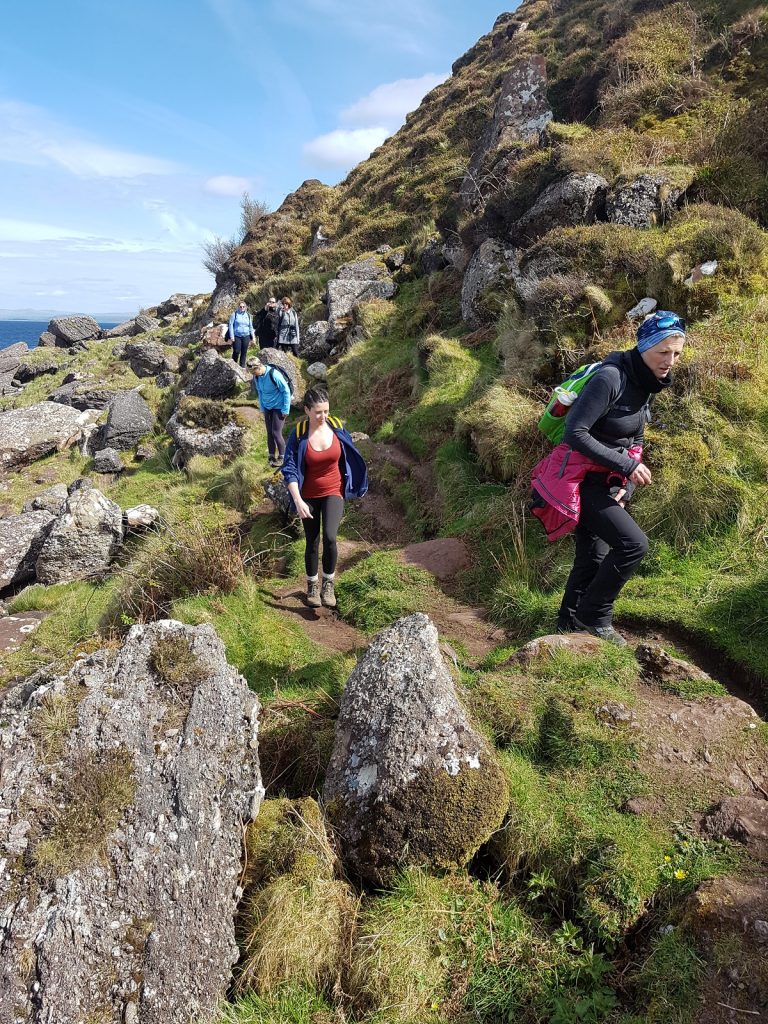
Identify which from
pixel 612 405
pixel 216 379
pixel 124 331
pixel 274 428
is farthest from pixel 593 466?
pixel 124 331

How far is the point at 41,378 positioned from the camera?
34000 millimetres

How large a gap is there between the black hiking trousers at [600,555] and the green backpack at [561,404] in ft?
1.76

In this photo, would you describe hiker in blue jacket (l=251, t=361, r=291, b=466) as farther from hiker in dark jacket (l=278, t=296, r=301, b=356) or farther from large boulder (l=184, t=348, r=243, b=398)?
hiker in dark jacket (l=278, t=296, r=301, b=356)

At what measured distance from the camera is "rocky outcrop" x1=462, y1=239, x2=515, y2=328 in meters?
12.9

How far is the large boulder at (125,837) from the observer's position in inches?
105

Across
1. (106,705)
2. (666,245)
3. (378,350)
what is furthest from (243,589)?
(378,350)

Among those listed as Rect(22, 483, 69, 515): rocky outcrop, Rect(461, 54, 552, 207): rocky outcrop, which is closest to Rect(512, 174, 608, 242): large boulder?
Rect(461, 54, 552, 207): rocky outcrop

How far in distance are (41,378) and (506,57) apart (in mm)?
31711

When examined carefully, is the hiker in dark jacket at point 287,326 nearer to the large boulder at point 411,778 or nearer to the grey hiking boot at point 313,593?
the grey hiking boot at point 313,593

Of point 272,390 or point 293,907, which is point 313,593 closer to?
point 293,907

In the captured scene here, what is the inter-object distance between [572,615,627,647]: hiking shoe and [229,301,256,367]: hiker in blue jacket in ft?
49.2

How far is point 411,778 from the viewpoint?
11.0 feet

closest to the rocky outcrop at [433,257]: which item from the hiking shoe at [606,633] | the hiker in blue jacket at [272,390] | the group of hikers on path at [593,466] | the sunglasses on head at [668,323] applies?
the hiker in blue jacket at [272,390]

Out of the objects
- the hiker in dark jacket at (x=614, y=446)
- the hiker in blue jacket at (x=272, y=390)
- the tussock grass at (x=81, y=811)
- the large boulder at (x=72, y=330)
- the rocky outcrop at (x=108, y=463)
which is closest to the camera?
the tussock grass at (x=81, y=811)
